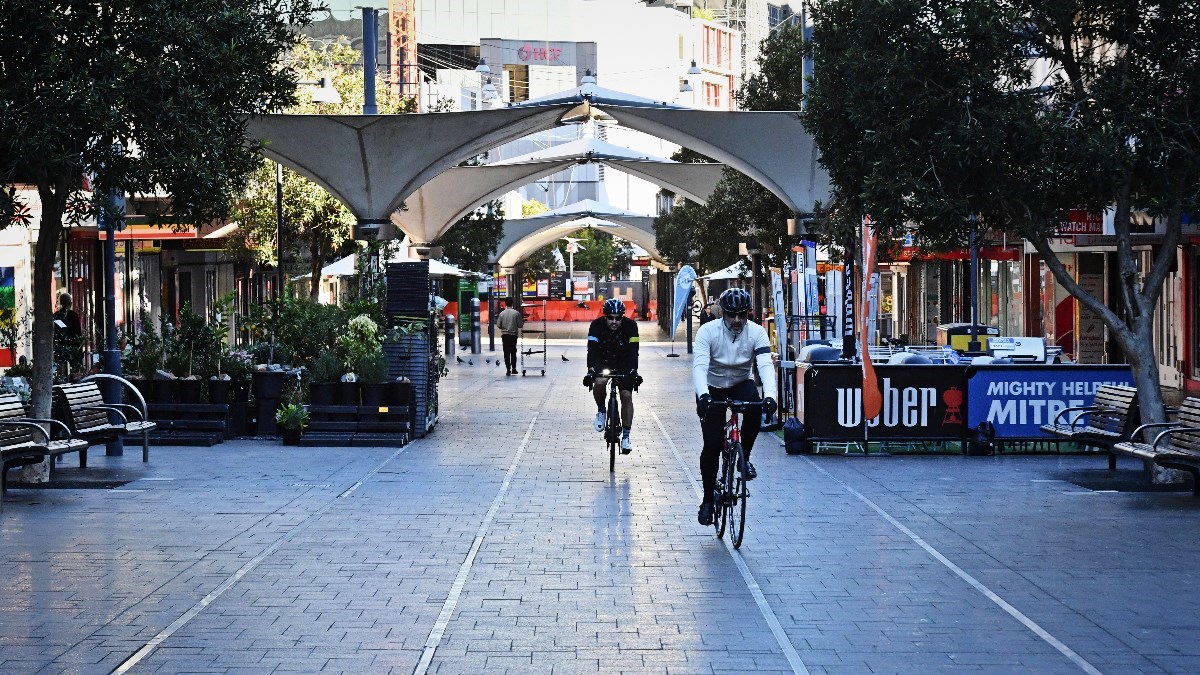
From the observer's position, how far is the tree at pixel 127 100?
11.9 metres

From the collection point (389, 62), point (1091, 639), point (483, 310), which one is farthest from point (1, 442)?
point (483, 310)

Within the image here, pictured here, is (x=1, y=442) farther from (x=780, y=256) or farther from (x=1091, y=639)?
(x=780, y=256)

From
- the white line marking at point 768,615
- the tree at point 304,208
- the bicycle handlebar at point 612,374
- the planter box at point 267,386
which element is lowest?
the white line marking at point 768,615

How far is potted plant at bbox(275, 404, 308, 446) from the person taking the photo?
1705 cm

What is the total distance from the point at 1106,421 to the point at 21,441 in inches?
399

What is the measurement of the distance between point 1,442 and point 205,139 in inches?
121

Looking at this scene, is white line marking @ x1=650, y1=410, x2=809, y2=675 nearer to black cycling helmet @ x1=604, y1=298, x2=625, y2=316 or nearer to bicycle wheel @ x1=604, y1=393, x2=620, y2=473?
bicycle wheel @ x1=604, y1=393, x2=620, y2=473

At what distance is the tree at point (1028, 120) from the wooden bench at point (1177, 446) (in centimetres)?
55

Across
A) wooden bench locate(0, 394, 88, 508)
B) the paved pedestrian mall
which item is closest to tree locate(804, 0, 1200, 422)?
the paved pedestrian mall

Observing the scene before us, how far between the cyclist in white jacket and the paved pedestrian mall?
1.99ft

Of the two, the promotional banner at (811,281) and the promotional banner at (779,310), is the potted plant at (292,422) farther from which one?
the promotional banner at (811,281)

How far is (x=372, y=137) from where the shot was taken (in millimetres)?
27906

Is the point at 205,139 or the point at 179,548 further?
the point at 205,139

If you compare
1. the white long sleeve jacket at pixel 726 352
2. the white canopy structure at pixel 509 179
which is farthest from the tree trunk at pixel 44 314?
the white canopy structure at pixel 509 179
